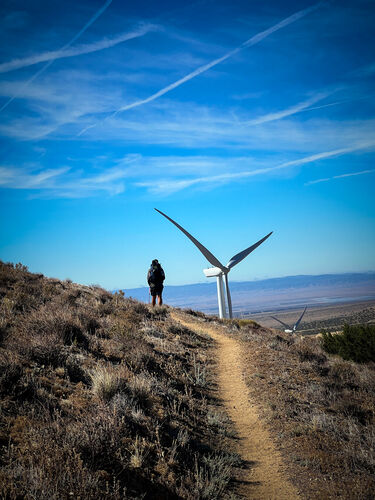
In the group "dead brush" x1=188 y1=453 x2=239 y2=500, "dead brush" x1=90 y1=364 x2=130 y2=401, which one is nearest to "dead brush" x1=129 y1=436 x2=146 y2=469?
"dead brush" x1=188 y1=453 x2=239 y2=500

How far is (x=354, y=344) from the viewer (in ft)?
92.5

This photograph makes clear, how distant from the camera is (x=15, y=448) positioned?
4.84 metres

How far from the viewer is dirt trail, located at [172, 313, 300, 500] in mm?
5809

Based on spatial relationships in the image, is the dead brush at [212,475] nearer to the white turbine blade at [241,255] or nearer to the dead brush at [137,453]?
the dead brush at [137,453]

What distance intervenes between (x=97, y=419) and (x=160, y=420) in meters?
1.78

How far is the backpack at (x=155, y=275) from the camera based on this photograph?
21.3 m

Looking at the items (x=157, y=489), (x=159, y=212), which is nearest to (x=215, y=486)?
(x=157, y=489)

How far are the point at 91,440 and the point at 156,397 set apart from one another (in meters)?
2.94

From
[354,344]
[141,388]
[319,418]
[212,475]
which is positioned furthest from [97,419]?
[354,344]

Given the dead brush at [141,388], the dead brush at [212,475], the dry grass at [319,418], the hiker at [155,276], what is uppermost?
the hiker at [155,276]

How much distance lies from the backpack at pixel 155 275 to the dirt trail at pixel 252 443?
8.85 metres

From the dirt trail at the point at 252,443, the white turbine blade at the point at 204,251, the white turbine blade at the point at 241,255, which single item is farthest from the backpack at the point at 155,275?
the white turbine blade at the point at 241,255

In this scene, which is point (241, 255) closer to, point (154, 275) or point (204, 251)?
point (204, 251)

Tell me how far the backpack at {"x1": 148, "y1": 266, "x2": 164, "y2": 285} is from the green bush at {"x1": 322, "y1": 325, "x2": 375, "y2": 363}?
1612cm
